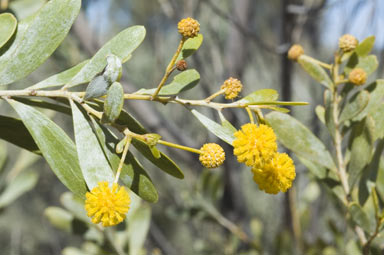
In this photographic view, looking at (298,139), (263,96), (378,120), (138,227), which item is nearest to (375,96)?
(378,120)

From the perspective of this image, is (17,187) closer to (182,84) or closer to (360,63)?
(182,84)

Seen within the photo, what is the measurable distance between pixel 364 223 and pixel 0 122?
532 millimetres

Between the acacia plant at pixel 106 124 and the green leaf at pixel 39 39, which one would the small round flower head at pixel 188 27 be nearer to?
the acacia plant at pixel 106 124

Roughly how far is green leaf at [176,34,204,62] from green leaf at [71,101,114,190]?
0.46 feet

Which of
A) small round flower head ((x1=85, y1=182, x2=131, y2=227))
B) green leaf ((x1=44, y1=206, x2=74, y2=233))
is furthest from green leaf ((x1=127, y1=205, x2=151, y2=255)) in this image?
small round flower head ((x1=85, y1=182, x2=131, y2=227))

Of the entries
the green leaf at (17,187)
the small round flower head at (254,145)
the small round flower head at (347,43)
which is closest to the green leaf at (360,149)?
the small round flower head at (347,43)

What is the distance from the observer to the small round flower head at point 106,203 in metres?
0.41

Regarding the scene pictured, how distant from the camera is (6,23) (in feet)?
1.63

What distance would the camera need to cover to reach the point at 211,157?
0.46 meters

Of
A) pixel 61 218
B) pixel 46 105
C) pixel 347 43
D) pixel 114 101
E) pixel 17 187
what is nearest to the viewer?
pixel 114 101

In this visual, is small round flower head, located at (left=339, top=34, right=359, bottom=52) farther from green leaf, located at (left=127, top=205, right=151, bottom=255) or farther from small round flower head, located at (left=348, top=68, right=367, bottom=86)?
green leaf, located at (left=127, top=205, right=151, bottom=255)

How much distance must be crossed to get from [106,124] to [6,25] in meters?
0.20

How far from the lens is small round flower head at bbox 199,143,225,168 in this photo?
454 mm

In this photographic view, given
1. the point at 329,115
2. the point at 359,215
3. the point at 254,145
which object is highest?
the point at 254,145
